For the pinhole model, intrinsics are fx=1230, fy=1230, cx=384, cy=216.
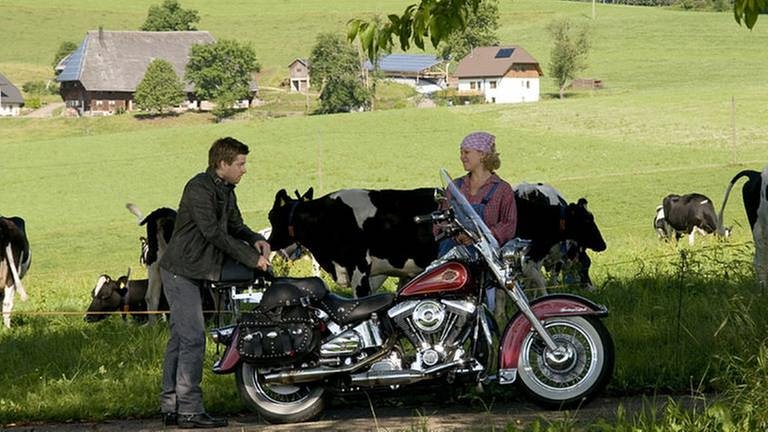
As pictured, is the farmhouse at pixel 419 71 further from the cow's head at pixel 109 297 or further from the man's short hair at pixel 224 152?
the man's short hair at pixel 224 152

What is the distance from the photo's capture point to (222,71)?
340 ft

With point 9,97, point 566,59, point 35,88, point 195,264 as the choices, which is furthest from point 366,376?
point 35,88

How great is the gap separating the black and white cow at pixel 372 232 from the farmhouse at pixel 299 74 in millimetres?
97561

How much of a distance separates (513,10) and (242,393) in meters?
136

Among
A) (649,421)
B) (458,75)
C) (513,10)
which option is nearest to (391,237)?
(649,421)

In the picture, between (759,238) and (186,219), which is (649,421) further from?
(759,238)

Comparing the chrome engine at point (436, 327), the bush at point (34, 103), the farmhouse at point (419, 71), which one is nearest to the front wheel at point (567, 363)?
the chrome engine at point (436, 327)

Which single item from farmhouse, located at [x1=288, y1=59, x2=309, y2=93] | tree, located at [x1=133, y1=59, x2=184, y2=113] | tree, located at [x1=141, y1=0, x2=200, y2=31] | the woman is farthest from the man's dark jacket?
tree, located at [x1=141, y1=0, x2=200, y2=31]

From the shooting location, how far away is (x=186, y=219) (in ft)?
28.7

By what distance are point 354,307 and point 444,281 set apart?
691mm

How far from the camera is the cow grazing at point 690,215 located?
28.1m

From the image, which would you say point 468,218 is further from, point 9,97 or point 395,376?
point 9,97

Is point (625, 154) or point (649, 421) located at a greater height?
point (649, 421)

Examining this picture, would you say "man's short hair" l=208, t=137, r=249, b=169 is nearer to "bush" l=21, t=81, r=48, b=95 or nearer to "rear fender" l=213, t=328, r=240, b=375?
"rear fender" l=213, t=328, r=240, b=375
